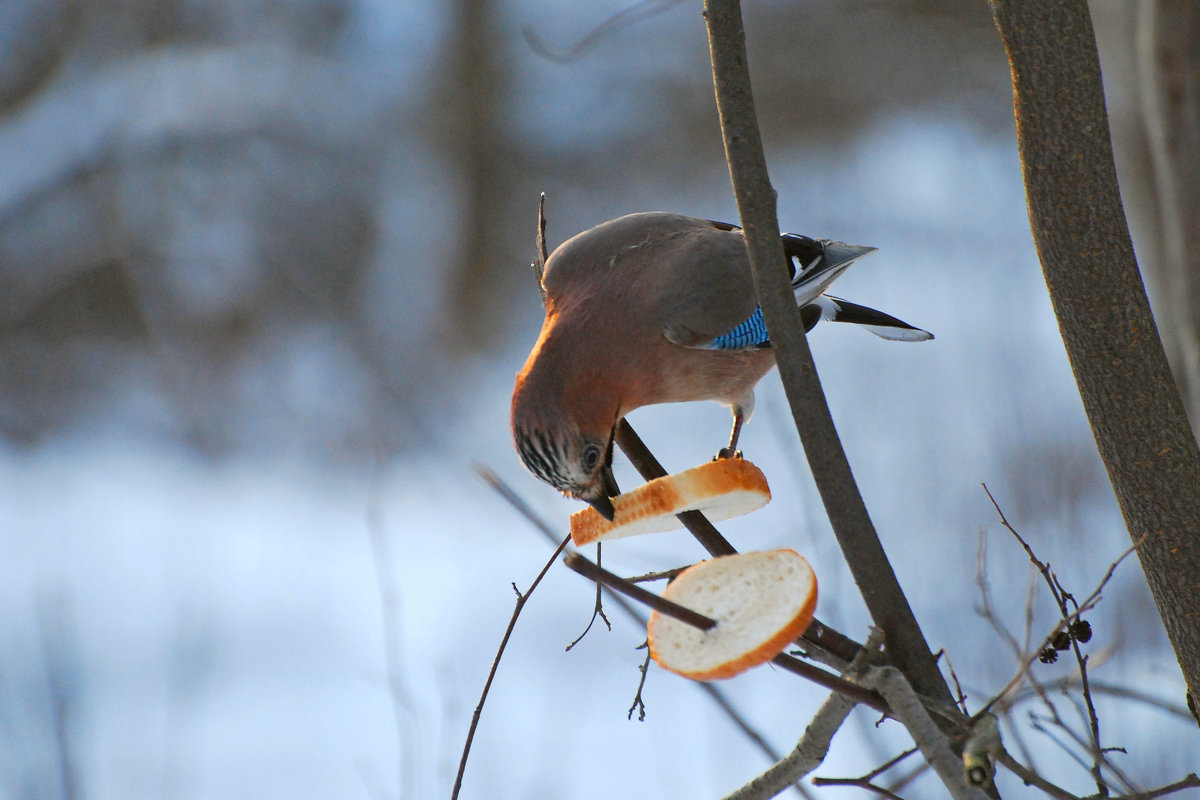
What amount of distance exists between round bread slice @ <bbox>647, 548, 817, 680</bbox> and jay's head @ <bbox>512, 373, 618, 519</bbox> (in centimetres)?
38

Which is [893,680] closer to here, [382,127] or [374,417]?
[374,417]

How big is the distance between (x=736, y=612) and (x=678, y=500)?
0.69ft

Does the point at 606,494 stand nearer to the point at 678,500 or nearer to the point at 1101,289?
the point at 678,500

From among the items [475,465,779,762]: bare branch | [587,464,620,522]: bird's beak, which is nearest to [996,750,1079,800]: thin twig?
[475,465,779,762]: bare branch

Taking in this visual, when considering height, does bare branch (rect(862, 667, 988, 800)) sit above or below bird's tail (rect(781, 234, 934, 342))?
below

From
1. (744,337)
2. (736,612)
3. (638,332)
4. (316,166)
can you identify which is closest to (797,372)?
(736,612)

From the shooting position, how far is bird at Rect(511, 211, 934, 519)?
1617 mm

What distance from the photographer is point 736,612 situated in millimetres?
1098

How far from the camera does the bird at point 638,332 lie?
1.62 meters

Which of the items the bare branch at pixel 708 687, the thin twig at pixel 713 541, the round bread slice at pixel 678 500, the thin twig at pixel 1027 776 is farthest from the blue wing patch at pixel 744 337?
the thin twig at pixel 1027 776

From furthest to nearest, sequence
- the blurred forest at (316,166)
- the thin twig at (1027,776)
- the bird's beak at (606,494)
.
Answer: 1. the blurred forest at (316,166)
2. the bird's beak at (606,494)
3. the thin twig at (1027,776)

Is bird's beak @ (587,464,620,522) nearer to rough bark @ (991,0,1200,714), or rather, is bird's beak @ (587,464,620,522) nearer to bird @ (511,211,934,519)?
bird @ (511,211,934,519)

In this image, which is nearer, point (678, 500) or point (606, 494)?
point (678, 500)

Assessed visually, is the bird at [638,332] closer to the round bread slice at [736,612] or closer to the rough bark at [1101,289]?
the round bread slice at [736,612]
